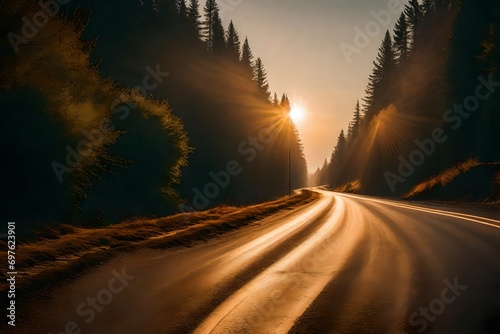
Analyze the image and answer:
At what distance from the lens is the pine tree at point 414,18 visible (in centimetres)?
6281

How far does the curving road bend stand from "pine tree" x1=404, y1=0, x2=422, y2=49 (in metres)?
70.5

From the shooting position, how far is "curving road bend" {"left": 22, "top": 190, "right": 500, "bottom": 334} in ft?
10.4

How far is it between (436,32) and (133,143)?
5792 cm

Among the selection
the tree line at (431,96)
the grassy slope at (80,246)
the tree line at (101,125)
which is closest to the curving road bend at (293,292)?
the grassy slope at (80,246)

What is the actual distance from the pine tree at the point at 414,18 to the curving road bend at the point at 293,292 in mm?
70547

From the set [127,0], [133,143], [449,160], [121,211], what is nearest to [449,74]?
[449,160]

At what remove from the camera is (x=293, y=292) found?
402cm

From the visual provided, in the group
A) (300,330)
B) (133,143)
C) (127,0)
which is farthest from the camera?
(127,0)

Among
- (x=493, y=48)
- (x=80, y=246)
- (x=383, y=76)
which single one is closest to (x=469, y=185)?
(x=493, y=48)

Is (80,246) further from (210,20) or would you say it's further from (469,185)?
(210,20)

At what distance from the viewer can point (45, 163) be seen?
10469 millimetres

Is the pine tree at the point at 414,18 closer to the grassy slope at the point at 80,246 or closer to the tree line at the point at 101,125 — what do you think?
the tree line at the point at 101,125

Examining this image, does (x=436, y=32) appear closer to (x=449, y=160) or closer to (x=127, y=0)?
(x=449, y=160)

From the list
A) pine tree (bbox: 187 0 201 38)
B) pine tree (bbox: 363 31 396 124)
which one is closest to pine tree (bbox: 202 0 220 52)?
pine tree (bbox: 187 0 201 38)
